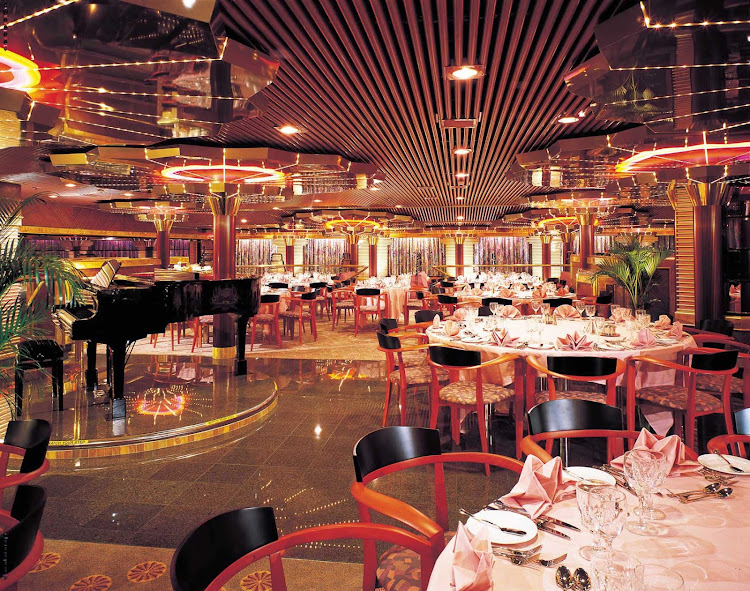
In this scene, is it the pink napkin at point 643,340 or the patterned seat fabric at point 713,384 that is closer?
the pink napkin at point 643,340

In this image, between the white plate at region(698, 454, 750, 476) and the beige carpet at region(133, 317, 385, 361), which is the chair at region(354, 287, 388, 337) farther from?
the white plate at region(698, 454, 750, 476)

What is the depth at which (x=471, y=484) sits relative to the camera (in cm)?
350

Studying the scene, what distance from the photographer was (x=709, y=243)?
304 inches

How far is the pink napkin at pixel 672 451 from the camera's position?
1.77 m

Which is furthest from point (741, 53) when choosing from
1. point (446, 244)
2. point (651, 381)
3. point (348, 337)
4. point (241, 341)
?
point (446, 244)

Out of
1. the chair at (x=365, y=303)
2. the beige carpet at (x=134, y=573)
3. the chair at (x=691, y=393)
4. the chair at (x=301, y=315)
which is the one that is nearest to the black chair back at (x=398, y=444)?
the beige carpet at (x=134, y=573)

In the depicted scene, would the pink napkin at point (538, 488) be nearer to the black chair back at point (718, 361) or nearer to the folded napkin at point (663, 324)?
the black chair back at point (718, 361)

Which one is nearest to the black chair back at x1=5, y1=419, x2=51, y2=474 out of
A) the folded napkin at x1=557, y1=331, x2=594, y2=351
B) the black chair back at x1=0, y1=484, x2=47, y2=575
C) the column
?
the black chair back at x1=0, y1=484, x2=47, y2=575

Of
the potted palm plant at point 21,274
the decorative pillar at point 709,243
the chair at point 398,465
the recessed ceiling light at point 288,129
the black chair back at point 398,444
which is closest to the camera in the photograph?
the chair at point 398,465

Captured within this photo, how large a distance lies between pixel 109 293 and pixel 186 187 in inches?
187

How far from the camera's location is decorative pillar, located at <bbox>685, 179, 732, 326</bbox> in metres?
7.66

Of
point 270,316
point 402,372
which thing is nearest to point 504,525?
point 402,372

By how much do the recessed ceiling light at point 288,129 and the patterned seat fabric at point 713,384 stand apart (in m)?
4.97

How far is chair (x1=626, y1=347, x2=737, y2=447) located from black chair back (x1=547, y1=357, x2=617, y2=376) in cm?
45
